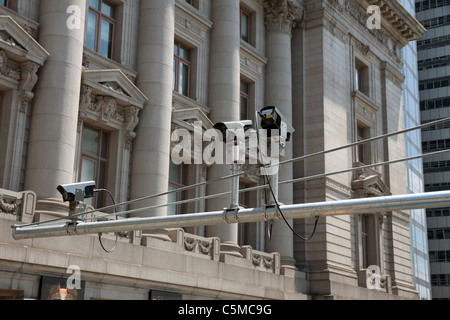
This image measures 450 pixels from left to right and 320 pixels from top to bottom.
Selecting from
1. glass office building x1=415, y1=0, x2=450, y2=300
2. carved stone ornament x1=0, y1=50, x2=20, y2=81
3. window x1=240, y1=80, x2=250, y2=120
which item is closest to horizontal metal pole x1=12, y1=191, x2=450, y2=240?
carved stone ornament x1=0, y1=50, x2=20, y2=81

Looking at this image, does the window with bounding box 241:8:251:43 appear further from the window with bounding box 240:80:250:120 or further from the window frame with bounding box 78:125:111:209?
the window frame with bounding box 78:125:111:209

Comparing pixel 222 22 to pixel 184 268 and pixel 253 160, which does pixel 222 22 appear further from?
pixel 184 268

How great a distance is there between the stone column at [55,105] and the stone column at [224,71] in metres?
9.11

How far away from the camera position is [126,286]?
24.2 meters

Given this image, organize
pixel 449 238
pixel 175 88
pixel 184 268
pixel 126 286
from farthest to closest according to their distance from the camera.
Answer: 1. pixel 449 238
2. pixel 175 88
3. pixel 184 268
4. pixel 126 286

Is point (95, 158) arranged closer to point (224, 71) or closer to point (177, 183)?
point (177, 183)

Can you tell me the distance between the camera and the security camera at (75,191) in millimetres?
15672

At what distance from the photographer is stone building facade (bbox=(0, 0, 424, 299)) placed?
22.9 meters

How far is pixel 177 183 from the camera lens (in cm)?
3048

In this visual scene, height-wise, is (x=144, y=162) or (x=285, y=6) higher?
(x=285, y=6)

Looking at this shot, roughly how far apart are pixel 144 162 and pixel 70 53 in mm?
5377

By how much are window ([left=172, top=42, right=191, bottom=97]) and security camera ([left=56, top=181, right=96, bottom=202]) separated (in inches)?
608

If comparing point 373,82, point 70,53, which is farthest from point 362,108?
point 70,53

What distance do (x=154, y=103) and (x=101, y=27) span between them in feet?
12.4
